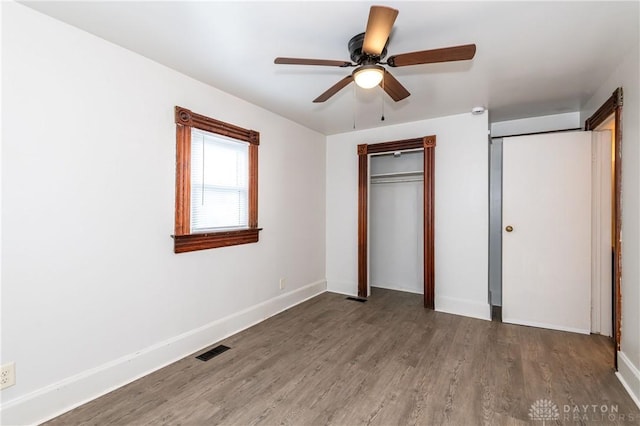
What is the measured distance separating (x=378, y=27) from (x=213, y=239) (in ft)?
7.36

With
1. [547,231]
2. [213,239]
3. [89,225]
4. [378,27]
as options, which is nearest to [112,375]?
[89,225]

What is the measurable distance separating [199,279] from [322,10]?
7.79ft

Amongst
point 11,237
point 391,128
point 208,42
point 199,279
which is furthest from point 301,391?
point 391,128

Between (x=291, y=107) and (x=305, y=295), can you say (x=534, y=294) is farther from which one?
(x=291, y=107)

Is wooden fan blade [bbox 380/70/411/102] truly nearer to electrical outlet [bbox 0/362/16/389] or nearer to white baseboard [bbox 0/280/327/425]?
Result: white baseboard [bbox 0/280/327/425]

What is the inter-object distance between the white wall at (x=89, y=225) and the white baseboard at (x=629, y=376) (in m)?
3.22

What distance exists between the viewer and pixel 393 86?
220 cm

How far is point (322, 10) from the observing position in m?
1.78

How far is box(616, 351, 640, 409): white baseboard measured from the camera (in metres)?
2.04

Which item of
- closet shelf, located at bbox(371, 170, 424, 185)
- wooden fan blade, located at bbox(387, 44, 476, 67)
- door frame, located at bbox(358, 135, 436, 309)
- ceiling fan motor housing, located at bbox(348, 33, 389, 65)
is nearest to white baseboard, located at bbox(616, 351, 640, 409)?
door frame, located at bbox(358, 135, 436, 309)

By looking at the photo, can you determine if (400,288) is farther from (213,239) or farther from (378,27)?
(378,27)

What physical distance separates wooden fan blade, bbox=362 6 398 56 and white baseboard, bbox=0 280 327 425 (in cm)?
268

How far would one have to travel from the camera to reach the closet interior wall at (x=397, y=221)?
4.61m

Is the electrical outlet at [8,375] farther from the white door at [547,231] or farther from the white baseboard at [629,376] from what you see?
the white door at [547,231]
